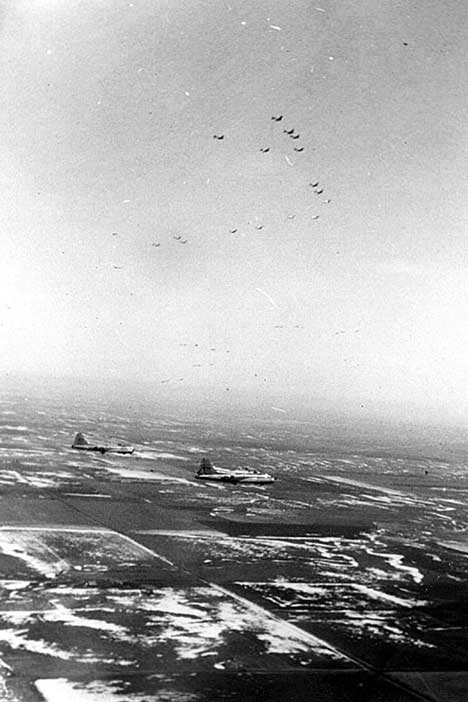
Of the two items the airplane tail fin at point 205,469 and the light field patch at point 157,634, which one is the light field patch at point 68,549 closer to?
the light field patch at point 157,634

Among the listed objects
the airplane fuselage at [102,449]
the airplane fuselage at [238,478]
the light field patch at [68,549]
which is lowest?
the light field patch at [68,549]

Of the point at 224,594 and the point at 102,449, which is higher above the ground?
the point at 102,449

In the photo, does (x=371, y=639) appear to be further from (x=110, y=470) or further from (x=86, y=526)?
(x=110, y=470)

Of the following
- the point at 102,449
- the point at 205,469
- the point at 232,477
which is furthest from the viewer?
the point at 102,449

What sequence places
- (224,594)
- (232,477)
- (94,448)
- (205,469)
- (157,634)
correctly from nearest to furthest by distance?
(157,634) → (224,594) → (232,477) → (205,469) → (94,448)

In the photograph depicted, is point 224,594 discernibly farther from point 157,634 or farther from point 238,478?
point 238,478

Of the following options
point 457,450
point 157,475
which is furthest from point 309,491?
point 457,450

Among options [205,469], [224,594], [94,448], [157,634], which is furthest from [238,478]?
[157,634]

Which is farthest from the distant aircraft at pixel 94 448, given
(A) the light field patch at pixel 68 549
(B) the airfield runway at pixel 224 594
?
(A) the light field patch at pixel 68 549

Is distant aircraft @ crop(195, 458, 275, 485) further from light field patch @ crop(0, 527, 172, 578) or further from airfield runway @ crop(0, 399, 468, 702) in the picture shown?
light field patch @ crop(0, 527, 172, 578)
